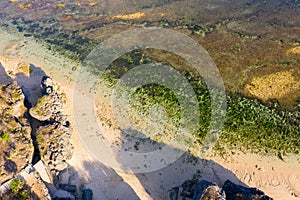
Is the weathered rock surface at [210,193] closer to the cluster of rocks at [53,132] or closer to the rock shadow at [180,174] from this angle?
the rock shadow at [180,174]

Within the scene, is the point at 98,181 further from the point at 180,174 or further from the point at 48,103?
the point at 48,103

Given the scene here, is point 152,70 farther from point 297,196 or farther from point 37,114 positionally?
point 297,196

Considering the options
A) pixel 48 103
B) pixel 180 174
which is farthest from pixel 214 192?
pixel 48 103

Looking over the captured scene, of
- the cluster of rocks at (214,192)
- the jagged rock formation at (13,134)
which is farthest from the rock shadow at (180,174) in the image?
the jagged rock formation at (13,134)

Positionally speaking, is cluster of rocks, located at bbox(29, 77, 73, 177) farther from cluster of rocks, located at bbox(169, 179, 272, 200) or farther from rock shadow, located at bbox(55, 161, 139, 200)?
A: cluster of rocks, located at bbox(169, 179, 272, 200)

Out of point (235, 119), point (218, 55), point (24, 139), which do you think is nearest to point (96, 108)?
point (24, 139)
